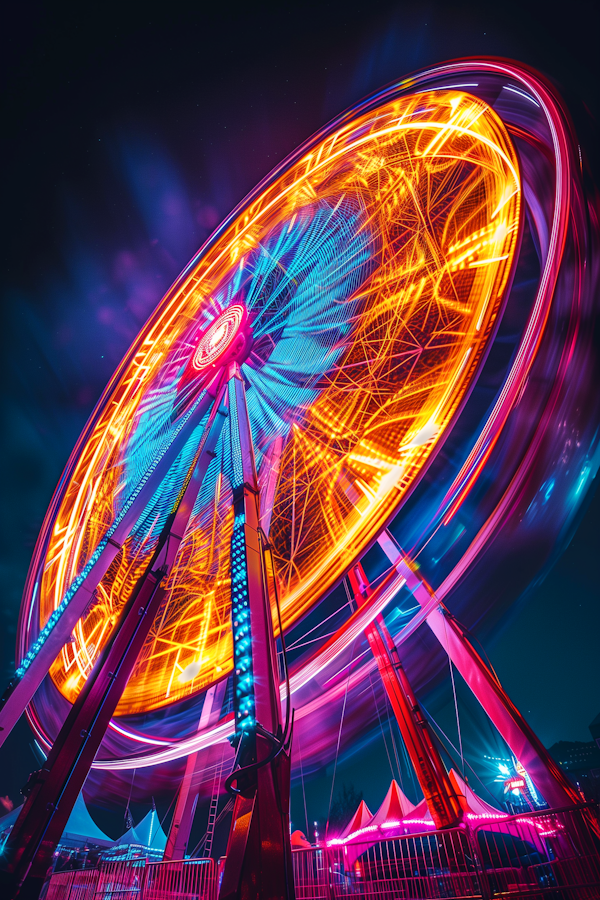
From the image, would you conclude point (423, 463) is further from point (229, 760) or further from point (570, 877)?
point (229, 760)

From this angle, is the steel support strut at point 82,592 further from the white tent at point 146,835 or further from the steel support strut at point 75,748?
the white tent at point 146,835

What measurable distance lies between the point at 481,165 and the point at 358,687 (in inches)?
540

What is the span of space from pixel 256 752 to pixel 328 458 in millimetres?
8158

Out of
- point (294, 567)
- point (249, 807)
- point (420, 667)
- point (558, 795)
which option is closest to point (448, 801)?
point (558, 795)

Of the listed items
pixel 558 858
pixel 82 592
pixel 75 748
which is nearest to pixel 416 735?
pixel 558 858

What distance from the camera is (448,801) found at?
28.4 feet

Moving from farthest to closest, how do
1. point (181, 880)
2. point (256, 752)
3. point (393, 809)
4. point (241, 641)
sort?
point (393, 809) < point (181, 880) < point (241, 641) < point (256, 752)

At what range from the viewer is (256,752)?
3281mm

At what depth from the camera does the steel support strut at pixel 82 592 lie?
609 centimetres

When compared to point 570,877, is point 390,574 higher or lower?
higher

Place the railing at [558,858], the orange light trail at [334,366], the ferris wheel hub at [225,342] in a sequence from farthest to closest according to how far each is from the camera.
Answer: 1. the ferris wheel hub at [225,342]
2. the orange light trail at [334,366]
3. the railing at [558,858]

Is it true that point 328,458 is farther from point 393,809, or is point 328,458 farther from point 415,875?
point 393,809

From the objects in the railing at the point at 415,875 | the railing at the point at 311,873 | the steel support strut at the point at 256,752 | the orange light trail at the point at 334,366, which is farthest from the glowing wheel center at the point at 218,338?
the railing at the point at 415,875

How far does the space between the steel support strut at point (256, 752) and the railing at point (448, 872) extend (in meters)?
3.48
